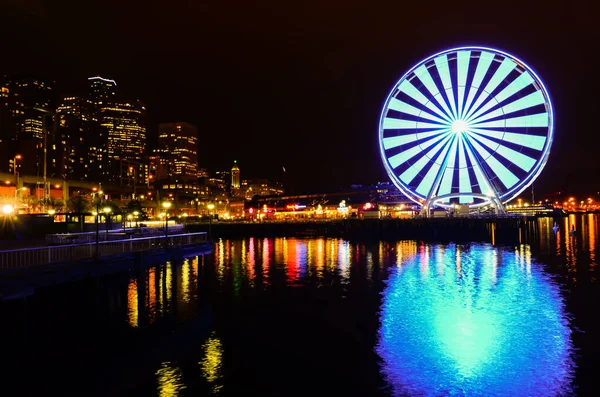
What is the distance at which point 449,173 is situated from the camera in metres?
61.4

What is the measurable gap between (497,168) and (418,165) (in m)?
8.86

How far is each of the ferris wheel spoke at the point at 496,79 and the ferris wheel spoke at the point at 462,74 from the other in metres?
1.56

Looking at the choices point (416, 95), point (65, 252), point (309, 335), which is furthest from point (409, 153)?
point (309, 335)

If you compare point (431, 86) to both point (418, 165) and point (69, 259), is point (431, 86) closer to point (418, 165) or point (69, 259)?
point (418, 165)

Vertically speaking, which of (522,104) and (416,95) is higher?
(416,95)

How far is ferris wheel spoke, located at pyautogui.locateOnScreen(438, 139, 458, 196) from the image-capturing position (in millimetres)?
58269

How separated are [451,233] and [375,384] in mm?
56967

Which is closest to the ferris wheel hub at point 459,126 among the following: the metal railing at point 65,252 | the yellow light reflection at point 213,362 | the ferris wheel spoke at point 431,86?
the ferris wheel spoke at point 431,86

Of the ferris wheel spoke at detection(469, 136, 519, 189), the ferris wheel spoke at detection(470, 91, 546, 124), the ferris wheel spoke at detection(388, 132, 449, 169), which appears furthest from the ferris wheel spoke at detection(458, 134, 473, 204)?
the ferris wheel spoke at detection(470, 91, 546, 124)

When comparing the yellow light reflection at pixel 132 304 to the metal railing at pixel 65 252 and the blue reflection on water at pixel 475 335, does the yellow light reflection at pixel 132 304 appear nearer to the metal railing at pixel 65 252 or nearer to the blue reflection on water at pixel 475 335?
the metal railing at pixel 65 252

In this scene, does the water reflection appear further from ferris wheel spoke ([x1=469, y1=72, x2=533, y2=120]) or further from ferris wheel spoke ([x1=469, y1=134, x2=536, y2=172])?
ferris wheel spoke ([x1=469, y1=134, x2=536, y2=172])

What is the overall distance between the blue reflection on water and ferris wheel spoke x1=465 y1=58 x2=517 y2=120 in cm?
2709

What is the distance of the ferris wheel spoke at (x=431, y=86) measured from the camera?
56.5 meters

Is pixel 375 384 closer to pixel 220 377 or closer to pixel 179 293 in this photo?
pixel 220 377
